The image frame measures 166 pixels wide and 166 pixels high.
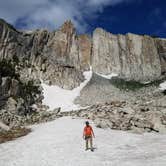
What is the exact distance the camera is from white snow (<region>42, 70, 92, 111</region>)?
94062 millimetres

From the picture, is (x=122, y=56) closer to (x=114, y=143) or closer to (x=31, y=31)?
(x=31, y=31)

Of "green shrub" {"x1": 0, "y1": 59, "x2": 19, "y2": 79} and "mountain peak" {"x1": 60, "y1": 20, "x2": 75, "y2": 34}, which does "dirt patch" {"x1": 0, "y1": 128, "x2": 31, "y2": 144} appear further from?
"mountain peak" {"x1": 60, "y1": 20, "x2": 75, "y2": 34}

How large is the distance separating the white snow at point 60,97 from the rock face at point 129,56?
91.2ft

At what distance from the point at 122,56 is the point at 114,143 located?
371 feet

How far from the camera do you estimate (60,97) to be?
332 feet

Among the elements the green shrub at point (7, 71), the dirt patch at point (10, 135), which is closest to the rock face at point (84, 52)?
the green shrub at point (7, 71)

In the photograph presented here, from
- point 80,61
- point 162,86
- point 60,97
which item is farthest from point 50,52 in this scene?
point 162,86

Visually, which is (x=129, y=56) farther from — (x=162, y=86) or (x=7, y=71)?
(x=7, y=71)

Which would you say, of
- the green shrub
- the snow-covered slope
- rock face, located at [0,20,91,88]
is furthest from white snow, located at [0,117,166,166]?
the snow-covered slope

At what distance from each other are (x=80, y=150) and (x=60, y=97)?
73.9 meters

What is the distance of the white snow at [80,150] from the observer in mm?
23266

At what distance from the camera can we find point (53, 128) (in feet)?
130

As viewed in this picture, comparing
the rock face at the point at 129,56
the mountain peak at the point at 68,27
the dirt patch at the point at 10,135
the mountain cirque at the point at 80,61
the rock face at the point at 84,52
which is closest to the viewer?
the dirt patch at the point at 10,135

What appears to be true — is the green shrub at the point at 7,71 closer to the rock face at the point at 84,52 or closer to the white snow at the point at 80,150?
the rock face at the point at 84,52
